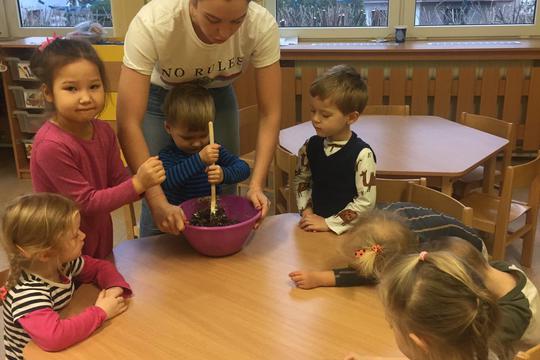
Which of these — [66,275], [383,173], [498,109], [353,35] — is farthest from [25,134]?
[498,109]

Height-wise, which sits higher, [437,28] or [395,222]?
[437,28]

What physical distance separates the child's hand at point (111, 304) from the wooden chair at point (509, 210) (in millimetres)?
1850

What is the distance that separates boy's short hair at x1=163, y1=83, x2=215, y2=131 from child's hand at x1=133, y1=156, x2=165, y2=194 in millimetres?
364

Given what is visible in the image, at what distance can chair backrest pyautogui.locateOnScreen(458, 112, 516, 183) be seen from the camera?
9.92 ft

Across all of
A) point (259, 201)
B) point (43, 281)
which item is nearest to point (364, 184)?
point (259, 201)

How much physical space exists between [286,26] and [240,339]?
3.60 m

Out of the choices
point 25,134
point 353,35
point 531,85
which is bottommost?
point 25,134

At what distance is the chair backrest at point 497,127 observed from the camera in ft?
9.92

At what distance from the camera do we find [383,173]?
2.36 m

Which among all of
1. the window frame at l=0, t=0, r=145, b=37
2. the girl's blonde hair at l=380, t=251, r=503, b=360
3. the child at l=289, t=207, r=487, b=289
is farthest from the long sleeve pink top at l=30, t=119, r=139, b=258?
the window frame at l=0, t=0, r=145, b=37

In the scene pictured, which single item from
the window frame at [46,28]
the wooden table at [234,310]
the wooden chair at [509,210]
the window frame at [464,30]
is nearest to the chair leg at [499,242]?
the wooden chair at [509,210]

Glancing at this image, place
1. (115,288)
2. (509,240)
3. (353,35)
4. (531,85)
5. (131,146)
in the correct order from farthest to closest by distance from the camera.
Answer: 1. (353,35)
2. (531,85)
3. (509,240)
4. (131,146)
5. (115,288)

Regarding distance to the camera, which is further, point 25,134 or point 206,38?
point 25,134

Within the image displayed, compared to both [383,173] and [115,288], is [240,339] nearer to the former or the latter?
[115,288]
